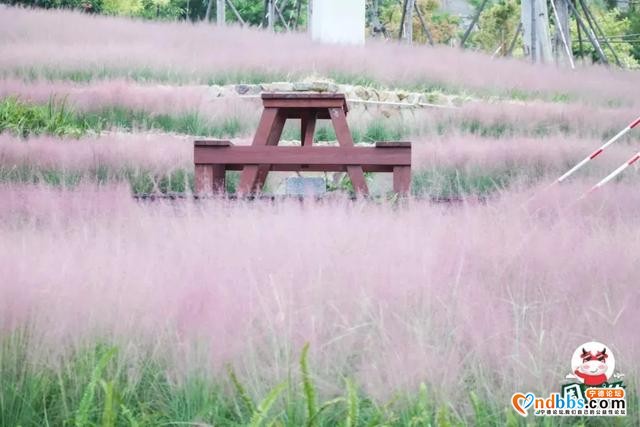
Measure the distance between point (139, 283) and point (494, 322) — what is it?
3.18 ft

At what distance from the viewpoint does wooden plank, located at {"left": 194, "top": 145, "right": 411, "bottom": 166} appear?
223 inches

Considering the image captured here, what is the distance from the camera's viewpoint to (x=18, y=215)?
13.0 ft

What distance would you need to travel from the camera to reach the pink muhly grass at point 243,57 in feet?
36.0

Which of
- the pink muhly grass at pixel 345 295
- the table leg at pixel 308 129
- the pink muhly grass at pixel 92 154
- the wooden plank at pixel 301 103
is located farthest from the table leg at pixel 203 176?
the pink muhly grass at pixel 345 295

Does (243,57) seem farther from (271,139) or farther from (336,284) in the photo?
(336,284)

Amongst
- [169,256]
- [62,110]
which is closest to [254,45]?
[62,110]

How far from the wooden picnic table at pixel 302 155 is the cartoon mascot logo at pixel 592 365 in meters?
3.23

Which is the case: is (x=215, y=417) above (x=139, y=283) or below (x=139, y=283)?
below

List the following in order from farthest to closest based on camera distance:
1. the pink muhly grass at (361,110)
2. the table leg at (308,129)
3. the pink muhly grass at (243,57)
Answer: the pink muhly grass at (243,57), the pink muhly grass at (361,110), the table leg at (308,129)

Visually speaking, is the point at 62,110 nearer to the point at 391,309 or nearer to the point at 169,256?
the point at 169,256

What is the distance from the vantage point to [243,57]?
11344mm

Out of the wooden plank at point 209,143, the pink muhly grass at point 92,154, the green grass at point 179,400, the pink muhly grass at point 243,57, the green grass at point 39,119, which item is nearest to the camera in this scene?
the green grass at point 179,400

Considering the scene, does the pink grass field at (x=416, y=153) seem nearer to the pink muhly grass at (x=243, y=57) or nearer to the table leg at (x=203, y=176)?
the table leg at (x=203, y=176)

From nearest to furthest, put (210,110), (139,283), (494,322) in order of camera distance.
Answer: (494,322)
(139,283)
(210,110)
